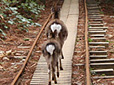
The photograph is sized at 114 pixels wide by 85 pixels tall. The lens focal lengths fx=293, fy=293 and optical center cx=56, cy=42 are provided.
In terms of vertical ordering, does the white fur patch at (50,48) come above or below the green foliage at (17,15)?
below

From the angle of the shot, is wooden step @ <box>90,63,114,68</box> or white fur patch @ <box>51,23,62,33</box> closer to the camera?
white fur patch @ <box>51,23,62,33</box>

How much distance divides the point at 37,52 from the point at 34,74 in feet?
7.53

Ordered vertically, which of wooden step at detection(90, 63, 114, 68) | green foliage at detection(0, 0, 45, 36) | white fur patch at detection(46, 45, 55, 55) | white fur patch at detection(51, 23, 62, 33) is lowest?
wooden step at detection(90, 63, 114, 68)

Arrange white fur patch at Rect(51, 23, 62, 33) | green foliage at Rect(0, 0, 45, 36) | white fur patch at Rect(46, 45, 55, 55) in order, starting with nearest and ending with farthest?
white fur patch at Rect(46, 45, 55, 55), white fur patch at Rect(51, 23, 62, 33), green foliage at Rect(0, 0, 45, 36)

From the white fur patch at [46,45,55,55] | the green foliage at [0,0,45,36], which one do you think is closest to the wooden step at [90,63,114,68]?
the white fur patch at [46,45,55,55]

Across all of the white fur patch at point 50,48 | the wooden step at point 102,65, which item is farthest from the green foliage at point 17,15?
the white fur patch at point 50,48

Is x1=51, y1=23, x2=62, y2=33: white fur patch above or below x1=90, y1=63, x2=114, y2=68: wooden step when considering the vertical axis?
above

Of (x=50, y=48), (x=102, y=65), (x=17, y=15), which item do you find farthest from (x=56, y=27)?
(x=17, y=15)

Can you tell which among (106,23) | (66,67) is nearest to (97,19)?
(106,23)

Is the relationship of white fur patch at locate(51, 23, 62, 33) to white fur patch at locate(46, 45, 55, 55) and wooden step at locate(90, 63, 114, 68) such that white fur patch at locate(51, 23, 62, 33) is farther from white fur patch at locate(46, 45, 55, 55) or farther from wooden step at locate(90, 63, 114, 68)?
wooden step at locate(90, 63, 114, 68)

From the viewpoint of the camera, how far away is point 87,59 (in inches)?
383

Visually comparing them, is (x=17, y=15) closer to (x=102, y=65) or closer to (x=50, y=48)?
(x=102, y=65)

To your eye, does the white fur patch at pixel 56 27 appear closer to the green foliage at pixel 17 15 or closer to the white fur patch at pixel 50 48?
the white fur patch at pixel 50 48

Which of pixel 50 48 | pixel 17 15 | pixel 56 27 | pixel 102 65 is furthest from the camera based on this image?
pixel 17 15
